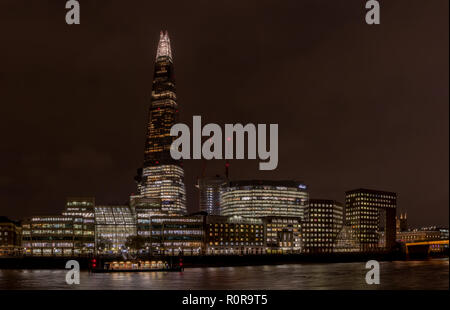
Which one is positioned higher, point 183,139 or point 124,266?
point 183,139

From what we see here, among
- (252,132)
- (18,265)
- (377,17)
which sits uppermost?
(377,17)
